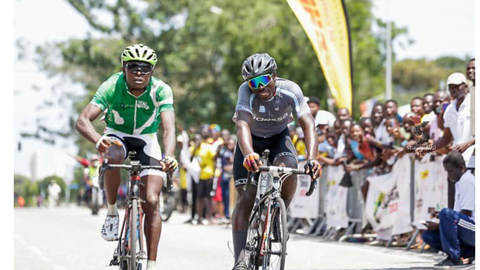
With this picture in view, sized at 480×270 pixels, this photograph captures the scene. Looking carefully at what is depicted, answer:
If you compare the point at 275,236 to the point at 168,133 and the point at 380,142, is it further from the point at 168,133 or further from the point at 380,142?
the point at 380,142

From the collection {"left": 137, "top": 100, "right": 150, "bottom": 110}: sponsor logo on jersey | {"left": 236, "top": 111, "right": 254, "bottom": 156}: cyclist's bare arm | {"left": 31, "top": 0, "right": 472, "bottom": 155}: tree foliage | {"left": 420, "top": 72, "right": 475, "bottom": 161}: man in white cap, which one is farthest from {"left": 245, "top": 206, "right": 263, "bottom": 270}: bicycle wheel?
{"left": 31, "top": 0, "right": 472, "bottom": 155}: tree foliage

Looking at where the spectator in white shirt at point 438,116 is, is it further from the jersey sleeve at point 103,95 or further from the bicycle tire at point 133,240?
the bicycle tire at point 133,240

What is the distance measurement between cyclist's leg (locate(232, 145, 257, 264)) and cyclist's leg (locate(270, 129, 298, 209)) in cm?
29

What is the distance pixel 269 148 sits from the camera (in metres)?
8.94

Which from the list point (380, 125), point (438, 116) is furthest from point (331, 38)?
point (438, 116)

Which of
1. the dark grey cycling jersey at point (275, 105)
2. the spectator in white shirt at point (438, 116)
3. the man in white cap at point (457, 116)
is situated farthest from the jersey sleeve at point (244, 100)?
the spectator in white shirt at point (438, 116)

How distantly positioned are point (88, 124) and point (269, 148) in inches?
67.6

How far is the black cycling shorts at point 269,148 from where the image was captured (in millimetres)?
8711

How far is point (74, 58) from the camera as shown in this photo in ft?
156

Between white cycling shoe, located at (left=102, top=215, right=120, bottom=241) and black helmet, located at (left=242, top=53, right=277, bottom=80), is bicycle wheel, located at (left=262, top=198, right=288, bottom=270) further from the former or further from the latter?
white cycling shoe, located at (left=102, top=215, right=120, bottom=241)

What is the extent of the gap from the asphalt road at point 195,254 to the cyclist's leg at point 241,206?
156mm

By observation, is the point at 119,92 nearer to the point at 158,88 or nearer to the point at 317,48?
the point at 158,88

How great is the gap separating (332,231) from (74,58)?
3296cm

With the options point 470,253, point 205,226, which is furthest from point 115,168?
point 205,226
